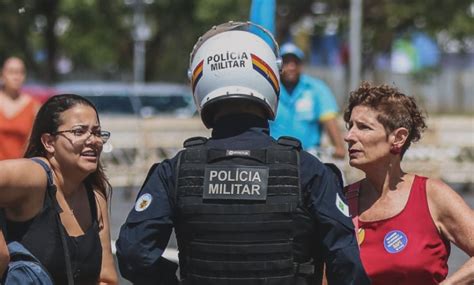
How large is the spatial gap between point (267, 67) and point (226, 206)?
45 centimetres

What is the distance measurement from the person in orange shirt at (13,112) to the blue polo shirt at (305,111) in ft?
7.65

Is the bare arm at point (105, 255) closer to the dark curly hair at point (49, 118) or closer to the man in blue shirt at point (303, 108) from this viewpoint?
the dark curly hair at point (49, 118)

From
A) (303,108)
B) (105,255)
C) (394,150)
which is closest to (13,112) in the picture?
(303,108)

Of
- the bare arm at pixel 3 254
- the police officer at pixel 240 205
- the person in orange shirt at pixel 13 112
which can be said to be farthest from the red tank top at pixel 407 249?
the person in orange shirt at pixel 13 112

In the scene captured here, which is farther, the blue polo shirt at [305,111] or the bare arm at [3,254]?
the blue polo shirt at [305,111]

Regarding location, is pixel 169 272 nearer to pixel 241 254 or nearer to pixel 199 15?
pixel 241 254

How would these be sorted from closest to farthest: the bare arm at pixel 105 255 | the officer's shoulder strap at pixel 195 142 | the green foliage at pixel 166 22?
1. the officer's shoulder strap at pixel 195 142
2. the bare arm at pixel 105 255
3. the green foliage at pixel 166 22

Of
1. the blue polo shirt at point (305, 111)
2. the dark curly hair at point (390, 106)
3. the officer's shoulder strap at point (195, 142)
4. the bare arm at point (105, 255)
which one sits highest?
the blue polo shirt at point (305, 111)

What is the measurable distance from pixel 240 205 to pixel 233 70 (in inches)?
16.1

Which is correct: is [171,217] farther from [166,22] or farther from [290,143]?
[166,22]

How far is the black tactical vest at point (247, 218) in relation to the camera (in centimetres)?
371

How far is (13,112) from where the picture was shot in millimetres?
10750

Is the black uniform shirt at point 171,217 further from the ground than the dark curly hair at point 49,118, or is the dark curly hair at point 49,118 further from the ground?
the dark curly hair at point 49,118

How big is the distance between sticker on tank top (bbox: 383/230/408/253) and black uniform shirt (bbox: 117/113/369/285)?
88 centimetres
